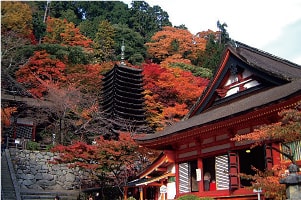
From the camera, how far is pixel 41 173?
77.6 feet

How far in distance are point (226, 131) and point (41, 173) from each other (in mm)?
15377

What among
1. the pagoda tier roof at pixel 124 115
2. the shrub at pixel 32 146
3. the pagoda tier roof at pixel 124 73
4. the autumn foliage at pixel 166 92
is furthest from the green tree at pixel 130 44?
the shrub at pixel 32 146

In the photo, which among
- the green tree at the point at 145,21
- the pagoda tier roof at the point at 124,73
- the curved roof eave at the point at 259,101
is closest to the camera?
the curved roof eave at the point at 259,101

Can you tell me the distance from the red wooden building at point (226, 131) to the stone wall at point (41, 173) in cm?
881

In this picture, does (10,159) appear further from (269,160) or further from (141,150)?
(269,160)

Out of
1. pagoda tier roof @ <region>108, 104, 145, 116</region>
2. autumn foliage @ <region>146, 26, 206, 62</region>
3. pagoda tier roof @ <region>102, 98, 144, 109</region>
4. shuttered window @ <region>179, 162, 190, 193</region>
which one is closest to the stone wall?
pagoda tier roof @ <region>108, 104, 145, 116</region>

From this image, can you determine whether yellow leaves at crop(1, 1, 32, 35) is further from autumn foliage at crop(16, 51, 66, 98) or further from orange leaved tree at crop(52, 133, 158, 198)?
autumn foliage at crop(16, 51, 66, 98)

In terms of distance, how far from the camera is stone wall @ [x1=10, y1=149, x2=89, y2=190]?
22.7m

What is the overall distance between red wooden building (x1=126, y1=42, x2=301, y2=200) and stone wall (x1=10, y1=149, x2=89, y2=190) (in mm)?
8807

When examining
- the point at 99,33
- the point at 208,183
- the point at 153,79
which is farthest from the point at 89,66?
the point at 208,183

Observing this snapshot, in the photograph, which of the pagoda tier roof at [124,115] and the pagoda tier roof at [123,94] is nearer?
the pagoda tier roof at [124,115]

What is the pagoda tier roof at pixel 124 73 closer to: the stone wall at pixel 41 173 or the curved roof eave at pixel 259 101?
the stone wall at pixel 41 173

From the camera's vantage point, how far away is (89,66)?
117 ft

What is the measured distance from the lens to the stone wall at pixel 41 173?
22.7 meters
